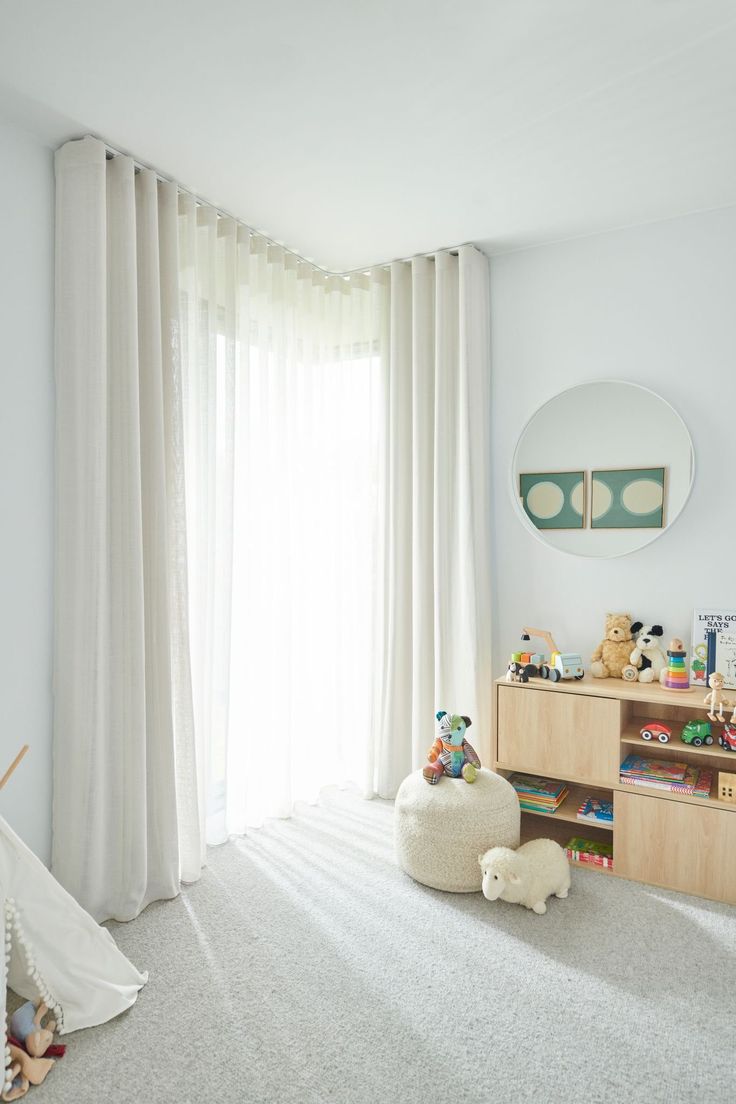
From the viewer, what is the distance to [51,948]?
5.90ft

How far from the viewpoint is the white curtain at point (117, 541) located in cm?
222

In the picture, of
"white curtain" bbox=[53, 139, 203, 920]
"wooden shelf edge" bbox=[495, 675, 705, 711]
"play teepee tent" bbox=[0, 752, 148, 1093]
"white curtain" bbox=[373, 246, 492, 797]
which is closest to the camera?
"play teepee tent" bbox=[0, 752, 148, 1093]

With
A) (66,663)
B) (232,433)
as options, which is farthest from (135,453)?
(66,663)

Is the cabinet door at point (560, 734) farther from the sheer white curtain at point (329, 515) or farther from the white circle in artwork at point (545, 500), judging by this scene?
the white circle in artwork at point (545, 500)

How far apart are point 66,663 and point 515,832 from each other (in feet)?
5.48

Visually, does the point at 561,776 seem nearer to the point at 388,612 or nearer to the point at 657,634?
the point at 657,634

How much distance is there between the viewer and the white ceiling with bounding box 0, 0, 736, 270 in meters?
1.69

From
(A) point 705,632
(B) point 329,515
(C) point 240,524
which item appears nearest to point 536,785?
(A) point 705,632

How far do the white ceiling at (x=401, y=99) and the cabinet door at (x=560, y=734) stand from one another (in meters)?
1.92

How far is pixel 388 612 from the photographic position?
3.28 metres

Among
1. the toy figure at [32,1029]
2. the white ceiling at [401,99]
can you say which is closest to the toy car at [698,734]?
the white ceiling at [401,99]

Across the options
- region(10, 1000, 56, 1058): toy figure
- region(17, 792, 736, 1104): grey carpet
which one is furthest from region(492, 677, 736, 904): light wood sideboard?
region(10, 1000, 56, 1058): toy figure

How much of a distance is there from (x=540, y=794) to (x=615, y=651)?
663 mm

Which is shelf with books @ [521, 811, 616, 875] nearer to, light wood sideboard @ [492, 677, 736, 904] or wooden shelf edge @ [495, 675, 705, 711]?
light wood sideboard @ [492, 677, 736, 904]
